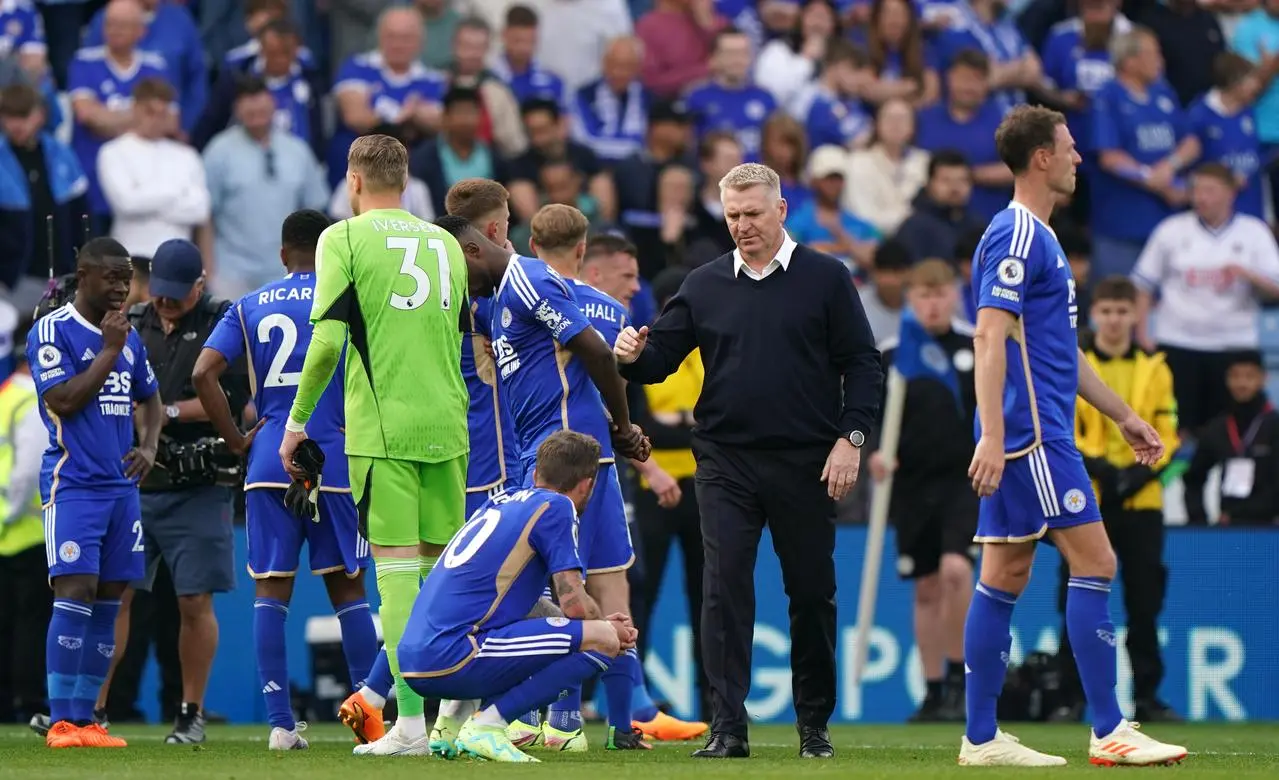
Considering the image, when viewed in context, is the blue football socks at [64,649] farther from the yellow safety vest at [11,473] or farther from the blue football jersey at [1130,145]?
the blue football jersey at [1130,145]

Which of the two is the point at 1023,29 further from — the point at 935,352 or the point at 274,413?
the point at 274,413

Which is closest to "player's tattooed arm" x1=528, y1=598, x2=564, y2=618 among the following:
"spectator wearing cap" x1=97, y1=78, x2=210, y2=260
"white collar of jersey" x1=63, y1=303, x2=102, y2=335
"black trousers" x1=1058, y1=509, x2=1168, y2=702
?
"white collar of jersey" x1=63, y1=303, x2=102, y2=335

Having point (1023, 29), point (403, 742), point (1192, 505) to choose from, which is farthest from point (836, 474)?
point (1023, 29)

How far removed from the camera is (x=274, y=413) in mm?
10344

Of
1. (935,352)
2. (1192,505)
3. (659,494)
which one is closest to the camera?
(659,494)

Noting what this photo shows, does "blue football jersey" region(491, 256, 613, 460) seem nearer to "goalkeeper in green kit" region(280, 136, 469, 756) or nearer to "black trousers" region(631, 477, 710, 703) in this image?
"goalkeeper in green kit" region(280, 136, 469, 756)

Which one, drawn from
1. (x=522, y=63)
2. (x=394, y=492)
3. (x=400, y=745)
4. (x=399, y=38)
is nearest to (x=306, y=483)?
(x=394, y=492)

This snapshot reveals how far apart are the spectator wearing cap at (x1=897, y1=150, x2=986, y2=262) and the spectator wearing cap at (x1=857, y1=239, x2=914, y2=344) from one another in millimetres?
473

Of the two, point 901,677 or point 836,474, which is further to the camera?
point 901,677

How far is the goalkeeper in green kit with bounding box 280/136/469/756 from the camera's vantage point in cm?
912

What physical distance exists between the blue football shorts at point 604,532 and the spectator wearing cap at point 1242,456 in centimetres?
668

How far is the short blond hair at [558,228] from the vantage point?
33.9 feet

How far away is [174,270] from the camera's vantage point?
11.3 metres

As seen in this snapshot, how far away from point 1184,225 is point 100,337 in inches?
408
